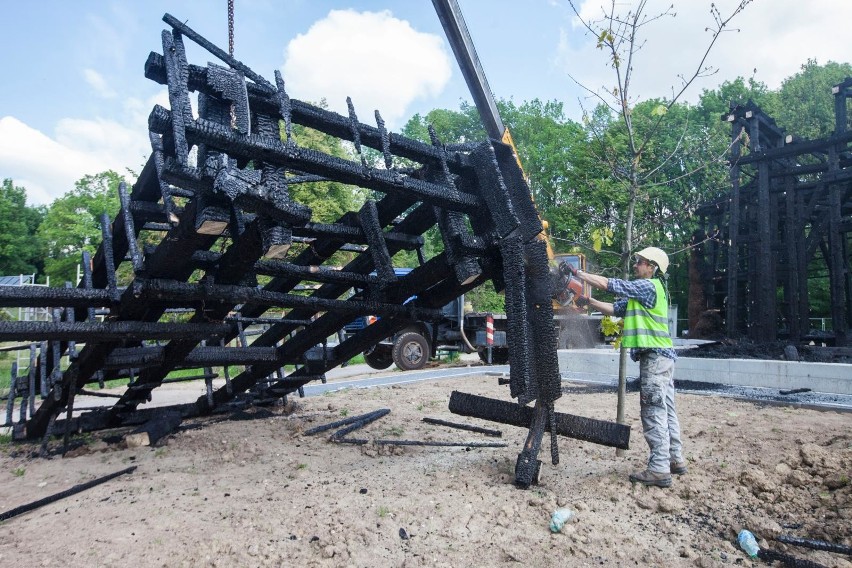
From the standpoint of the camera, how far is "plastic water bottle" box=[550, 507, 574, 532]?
3.22 meters

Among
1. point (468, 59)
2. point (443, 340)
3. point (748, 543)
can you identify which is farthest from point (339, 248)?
point (443, 340)

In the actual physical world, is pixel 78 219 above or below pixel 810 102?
below

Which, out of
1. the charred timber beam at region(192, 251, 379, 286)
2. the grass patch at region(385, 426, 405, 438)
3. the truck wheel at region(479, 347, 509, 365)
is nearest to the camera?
the charred timber beam at region(192, 251, 379, 286)

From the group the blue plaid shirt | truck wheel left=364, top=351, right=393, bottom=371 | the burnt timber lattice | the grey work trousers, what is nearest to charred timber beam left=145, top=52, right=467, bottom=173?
the burnt timber lattice

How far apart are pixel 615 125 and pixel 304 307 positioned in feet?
73.2

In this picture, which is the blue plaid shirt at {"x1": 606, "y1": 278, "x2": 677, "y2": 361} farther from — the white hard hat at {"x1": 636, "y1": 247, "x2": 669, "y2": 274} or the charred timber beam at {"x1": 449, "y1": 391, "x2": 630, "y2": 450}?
the charred timber beam at {"x1": 449, "y1": 391, "x2": 630, "y2": 450}

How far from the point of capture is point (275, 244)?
3131mm

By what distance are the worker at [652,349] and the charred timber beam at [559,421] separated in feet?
1.03

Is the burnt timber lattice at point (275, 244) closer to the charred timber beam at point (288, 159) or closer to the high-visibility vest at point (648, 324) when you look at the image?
the charred timber beam at point (288, 159)

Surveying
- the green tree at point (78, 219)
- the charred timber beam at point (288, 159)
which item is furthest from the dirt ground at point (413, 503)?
the green tree at point (78, 219)

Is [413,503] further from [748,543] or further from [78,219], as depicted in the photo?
[78,219]

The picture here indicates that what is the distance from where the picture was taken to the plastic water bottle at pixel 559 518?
10.6ft

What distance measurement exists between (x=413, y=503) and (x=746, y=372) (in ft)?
26.0

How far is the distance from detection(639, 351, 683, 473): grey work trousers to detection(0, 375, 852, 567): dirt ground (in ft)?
1.00
